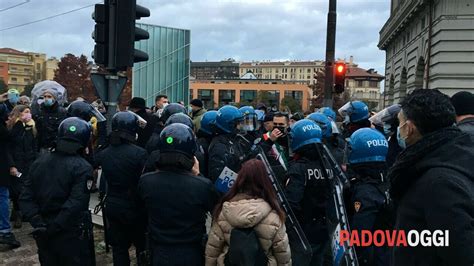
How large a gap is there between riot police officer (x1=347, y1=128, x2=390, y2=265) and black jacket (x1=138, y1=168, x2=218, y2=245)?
1219 millimetres

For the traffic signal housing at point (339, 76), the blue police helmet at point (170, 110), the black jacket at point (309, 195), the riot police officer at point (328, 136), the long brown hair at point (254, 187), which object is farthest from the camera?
the traffic signal housing at point (339, 76)

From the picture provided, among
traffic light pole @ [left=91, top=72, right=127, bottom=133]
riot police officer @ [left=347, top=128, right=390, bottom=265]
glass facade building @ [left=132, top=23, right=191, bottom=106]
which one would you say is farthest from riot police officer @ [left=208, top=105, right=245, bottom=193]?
glass facade building @ [left=132, top=23, right=191, bottom=106]

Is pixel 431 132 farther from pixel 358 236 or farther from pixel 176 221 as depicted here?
pixel 176 221

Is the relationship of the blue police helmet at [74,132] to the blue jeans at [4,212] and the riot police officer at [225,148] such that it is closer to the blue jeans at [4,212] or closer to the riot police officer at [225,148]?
the riot police officer at [225,148]

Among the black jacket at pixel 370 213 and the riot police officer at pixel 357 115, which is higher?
the riot police officer at pixel 357 115

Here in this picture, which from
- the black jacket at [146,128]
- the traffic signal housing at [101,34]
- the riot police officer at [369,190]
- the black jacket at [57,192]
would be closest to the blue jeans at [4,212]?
the black jacket at [146,128]

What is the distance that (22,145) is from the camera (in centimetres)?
674

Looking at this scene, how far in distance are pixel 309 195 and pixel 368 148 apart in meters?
0.69

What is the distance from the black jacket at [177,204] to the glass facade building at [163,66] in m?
20.9

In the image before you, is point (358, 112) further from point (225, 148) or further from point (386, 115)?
point (225, 148)

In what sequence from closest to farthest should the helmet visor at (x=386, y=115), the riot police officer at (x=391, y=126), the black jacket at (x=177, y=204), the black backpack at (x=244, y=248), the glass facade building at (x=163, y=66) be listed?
the black backpack at (x=244, y=248) < the black jacket at (x=177, y=204) < the riot police officer at (x=391, y=126) < the helmet visor at (x=386, y=115) < the glass facade building at (x=163, y=66)

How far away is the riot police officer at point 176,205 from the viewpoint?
351 cm

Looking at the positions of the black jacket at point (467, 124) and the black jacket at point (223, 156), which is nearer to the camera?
the black jacket at point (467, 124)

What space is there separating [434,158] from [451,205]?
262mm
